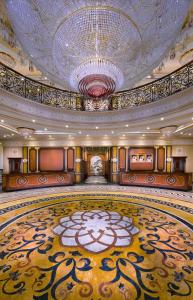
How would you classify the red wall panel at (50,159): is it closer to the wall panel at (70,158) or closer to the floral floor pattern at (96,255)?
the wall panel at (70,158)

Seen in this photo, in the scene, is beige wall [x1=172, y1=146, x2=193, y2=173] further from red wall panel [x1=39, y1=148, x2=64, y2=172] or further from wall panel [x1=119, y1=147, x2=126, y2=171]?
red wall panel [x1=39, y1=148, x2=64, y2=172]

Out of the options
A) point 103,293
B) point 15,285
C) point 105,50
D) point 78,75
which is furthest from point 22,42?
point 103,293

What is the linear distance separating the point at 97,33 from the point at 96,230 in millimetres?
3529

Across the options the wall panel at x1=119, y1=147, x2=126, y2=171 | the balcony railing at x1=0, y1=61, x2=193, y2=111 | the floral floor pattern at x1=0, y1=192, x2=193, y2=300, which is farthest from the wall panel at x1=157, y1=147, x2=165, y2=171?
the floral floor pattern at x1=0, y1=192, x2=193, y2=300

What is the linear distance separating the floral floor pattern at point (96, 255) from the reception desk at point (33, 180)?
371 centimetres

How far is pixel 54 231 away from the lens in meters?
3.01

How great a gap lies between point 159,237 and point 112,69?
→ 10.7ft

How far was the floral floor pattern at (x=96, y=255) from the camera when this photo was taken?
5.29 ft

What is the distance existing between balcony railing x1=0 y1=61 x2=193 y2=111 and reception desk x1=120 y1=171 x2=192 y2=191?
444 cm

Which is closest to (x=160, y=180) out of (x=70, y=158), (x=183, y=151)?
(x=183, y=151)

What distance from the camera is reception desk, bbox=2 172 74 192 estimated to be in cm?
736

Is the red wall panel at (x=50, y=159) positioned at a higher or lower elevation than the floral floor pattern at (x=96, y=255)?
higher

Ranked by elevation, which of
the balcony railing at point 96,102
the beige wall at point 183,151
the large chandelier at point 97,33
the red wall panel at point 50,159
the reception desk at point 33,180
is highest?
the balcony railing at point 96,102

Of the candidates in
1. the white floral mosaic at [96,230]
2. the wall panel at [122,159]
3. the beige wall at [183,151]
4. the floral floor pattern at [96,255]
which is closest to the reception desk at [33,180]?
the wall panel at [122,159]
